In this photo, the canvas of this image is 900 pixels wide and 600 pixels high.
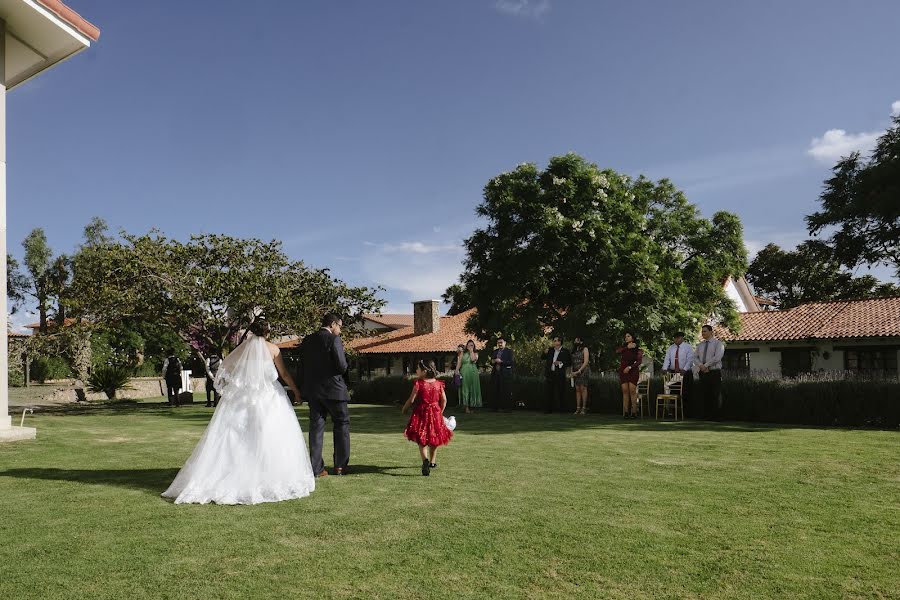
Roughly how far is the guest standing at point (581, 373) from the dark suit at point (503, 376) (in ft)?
7.03

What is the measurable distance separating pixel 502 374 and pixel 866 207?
12732mm

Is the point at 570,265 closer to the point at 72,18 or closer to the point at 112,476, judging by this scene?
the point at 72,18

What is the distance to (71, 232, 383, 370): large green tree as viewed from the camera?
23.1 m

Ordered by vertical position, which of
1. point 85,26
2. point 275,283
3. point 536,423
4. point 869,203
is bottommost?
point 536,423

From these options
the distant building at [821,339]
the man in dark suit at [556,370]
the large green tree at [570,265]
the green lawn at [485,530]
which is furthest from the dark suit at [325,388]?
the distant building at [821,339]

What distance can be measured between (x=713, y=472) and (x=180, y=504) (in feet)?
19.7

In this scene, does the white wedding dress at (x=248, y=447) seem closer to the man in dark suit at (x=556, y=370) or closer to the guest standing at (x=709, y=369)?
the guest standing at (x=709, y=369)

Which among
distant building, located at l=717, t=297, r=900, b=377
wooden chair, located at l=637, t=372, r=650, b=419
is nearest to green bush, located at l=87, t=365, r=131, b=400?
wooden chair, located at l=637, t=372, r=650, b=419

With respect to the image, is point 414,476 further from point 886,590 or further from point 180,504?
point 886,590

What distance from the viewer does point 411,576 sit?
446 cm

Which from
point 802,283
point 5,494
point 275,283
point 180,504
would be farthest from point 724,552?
point 802,283

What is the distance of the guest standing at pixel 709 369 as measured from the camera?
51.4 ft

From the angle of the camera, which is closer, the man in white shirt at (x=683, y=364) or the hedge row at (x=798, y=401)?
the hedge row at (x=798, y=401)

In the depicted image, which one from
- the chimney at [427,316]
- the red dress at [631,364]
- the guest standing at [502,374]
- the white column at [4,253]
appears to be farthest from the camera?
the chimney at [427,316]
